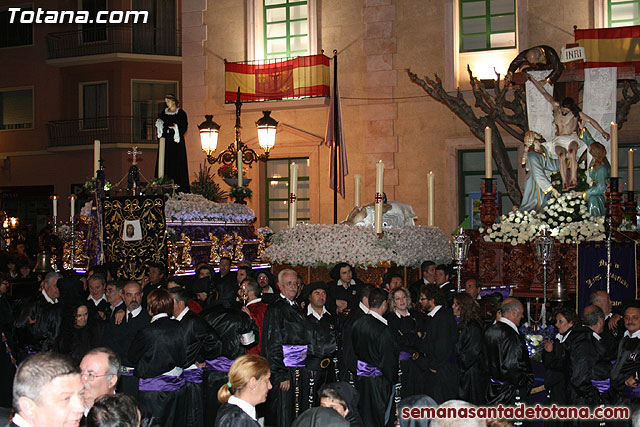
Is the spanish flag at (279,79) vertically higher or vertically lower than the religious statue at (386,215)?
higher

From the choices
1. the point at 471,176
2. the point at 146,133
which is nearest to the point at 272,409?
the point at 471,176

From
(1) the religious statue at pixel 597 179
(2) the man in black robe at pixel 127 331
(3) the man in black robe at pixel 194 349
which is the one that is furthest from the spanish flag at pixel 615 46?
(3) the man in black robe at pixel 194 349

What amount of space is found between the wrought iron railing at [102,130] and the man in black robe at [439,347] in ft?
71.1

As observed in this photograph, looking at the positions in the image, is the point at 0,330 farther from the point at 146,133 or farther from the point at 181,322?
the point at 146,133

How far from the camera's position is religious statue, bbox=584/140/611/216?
11969mm

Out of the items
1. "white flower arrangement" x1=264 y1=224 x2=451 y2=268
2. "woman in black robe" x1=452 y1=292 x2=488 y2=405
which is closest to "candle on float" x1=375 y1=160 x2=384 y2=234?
"white flower arrangement" x1=264 y1=224 x2=451 y2=268

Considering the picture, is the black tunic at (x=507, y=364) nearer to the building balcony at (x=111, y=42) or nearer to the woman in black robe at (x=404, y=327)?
the woman in black robe at (x=404, y=327)

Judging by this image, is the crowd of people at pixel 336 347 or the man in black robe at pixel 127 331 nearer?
the crowd of people at pixel 336 347

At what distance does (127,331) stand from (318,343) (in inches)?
73.0

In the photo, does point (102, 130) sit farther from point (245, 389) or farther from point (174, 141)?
point (245, 389)

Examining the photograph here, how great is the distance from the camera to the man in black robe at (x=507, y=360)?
24.7 ft

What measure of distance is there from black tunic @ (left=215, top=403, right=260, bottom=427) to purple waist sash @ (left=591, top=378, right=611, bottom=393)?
12.1 feet

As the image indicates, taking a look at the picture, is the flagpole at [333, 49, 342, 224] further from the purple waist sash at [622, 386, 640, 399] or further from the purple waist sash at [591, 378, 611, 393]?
the purple waist sash at [622, 386, 640, 399]

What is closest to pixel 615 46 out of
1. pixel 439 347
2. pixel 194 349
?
pixel 439 347
